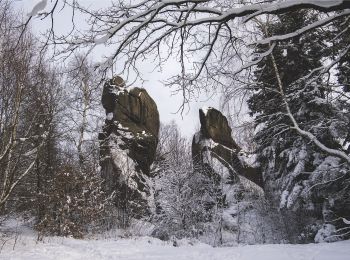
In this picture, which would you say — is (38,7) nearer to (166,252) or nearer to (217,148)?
(166,252)

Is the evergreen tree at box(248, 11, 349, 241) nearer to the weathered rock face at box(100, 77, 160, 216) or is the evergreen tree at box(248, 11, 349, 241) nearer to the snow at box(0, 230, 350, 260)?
the snow at box(0, 230, 350, 260)

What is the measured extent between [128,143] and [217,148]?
5047 mm

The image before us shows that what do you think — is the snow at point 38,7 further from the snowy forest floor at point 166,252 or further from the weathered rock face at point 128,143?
the weathered rock face at point 128,143

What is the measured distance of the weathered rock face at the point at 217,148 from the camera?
21422 mm

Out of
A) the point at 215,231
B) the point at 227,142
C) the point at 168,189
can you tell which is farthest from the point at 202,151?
Answer: the point at 215,231

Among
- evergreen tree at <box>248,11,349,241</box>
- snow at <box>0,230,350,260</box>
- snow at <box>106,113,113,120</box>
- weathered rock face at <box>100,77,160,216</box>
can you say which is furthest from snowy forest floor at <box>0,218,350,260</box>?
snow at <box>106,113,113,120</box>

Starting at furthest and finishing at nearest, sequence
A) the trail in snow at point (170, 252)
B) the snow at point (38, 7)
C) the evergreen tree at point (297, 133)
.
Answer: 1. the evergreen tree at point (297, 133)
2. the trail in snow at point (170, 252)
3. the snow at point (38, 7)

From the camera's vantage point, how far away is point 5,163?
9.39 metres

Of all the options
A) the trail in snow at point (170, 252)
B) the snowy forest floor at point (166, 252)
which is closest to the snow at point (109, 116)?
the snowy forest floor at point (166, 252)

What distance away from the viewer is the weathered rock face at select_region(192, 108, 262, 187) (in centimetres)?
2142

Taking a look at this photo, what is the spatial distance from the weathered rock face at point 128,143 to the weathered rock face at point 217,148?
8.74 feet

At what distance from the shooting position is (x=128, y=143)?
21.2 m

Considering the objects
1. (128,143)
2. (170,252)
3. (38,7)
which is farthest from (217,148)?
(38,7)

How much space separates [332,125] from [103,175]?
39.8ft
